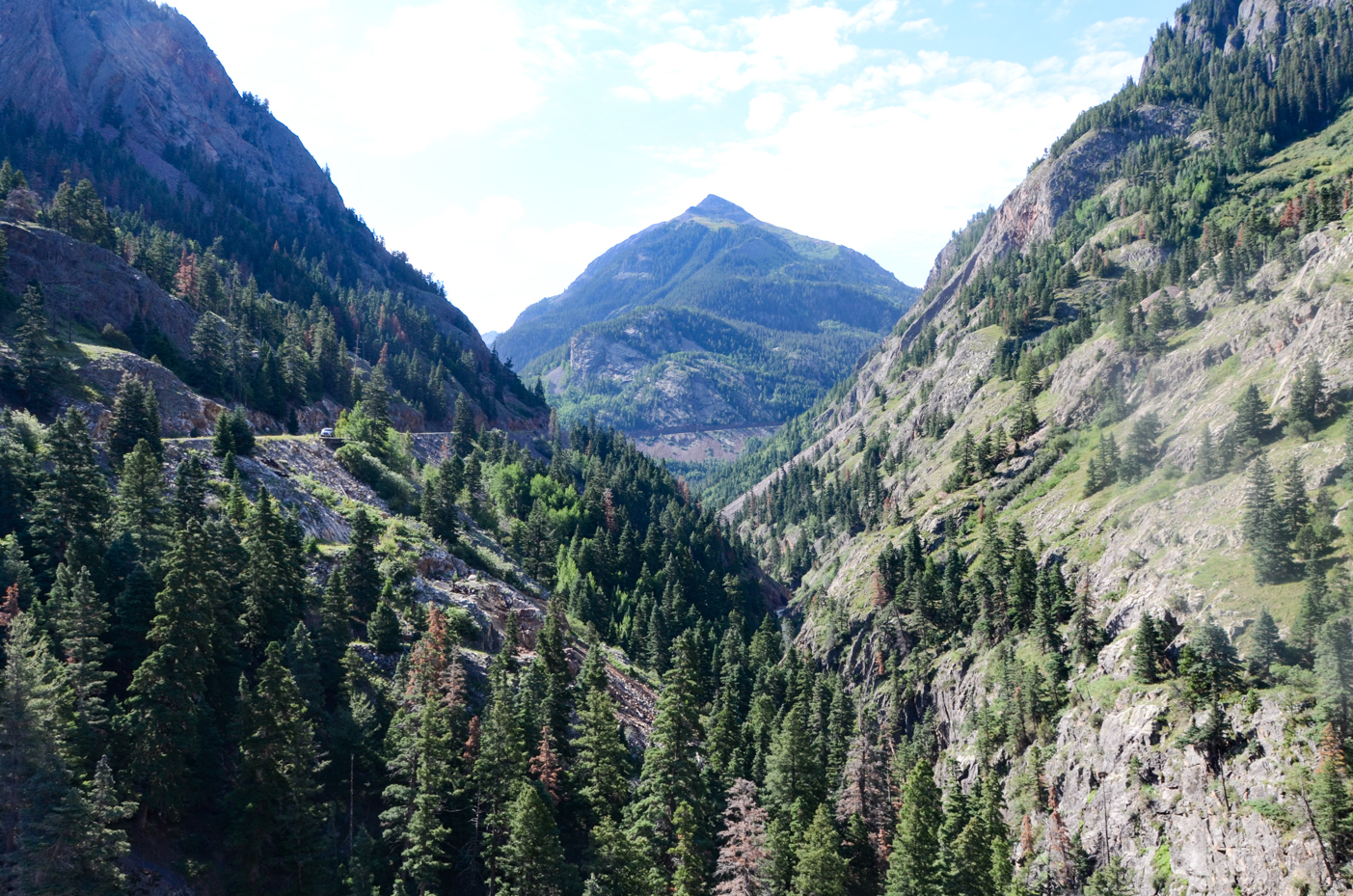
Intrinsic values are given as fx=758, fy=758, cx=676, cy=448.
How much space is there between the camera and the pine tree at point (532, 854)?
46.0 m

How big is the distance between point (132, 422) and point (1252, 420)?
12368 cm

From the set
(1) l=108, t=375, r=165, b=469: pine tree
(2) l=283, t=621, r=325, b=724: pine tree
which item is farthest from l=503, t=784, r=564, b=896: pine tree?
(1) l=108, t=375, r=165, b=469: pine tree

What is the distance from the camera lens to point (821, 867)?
159 ft

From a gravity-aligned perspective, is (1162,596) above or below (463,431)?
below

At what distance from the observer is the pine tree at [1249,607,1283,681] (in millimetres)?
62844

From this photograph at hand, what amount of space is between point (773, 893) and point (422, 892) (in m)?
22.3

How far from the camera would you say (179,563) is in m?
50.2

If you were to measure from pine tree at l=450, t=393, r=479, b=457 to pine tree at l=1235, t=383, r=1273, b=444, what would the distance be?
131796 millimetres

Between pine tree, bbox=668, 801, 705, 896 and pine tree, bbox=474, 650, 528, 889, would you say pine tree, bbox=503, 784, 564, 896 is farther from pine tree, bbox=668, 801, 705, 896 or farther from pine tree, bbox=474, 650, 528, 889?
pine tree, bbox=668, 801, 705, 896

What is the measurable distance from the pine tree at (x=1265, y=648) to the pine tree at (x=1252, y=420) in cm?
3326

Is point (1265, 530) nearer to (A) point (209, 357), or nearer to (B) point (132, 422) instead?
(B) point (132, 422)

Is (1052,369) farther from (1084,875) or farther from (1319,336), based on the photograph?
(1084,875)

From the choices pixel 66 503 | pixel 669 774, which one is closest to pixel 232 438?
pixel 66 503

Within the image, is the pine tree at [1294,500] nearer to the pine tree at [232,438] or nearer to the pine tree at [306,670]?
the pine tree at [306,670]
